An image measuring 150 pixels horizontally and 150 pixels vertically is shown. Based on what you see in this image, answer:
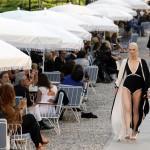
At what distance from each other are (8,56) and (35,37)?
397 cm

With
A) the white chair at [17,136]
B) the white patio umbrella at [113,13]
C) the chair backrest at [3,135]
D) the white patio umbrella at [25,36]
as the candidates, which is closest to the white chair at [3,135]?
the chair backrest at [3,135]

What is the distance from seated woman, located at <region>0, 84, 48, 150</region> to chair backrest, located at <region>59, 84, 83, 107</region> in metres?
3.42

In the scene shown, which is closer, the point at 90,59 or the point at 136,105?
the point at 136,105

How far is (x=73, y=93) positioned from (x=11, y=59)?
403cm

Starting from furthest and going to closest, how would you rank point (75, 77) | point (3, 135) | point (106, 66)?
point (106, 66), point (75, 77), point (3, 135)

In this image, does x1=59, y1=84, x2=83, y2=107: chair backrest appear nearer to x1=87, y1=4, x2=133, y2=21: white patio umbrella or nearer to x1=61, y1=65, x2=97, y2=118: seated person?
x1=61, y1=65, x2=97, y2=118: seated person

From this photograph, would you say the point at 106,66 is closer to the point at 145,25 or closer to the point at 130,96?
the point at 130,96

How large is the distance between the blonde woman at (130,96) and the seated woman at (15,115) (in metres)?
2.23

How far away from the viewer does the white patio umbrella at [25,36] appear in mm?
13422

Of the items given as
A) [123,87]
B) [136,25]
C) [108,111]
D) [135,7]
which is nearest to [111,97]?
[108,111]

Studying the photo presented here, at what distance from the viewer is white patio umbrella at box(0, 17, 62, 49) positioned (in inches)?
528

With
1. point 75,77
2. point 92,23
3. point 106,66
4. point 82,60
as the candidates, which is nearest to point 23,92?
point 75,77

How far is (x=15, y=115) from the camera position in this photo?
10.0 m

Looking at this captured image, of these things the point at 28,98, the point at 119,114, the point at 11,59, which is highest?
the point at 11,59
